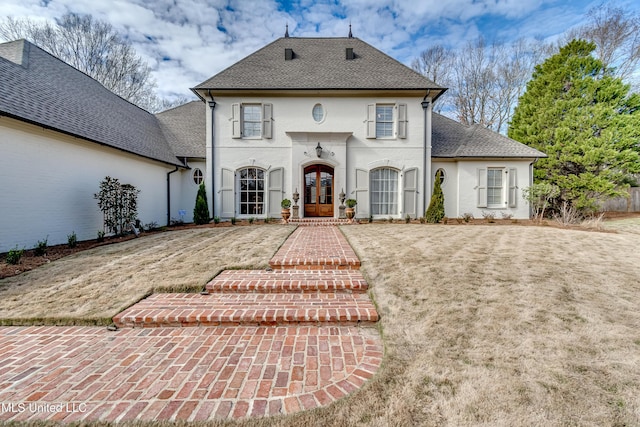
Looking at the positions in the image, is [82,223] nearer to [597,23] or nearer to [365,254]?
[365,254]

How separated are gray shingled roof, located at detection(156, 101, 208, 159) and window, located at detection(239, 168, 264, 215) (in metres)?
2.46

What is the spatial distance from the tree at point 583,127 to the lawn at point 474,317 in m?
7.77

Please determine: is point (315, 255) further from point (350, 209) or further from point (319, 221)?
point (350, 209)

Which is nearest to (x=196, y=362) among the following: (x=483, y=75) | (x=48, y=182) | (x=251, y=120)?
(x=48, y=182)

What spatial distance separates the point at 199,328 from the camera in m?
2.96

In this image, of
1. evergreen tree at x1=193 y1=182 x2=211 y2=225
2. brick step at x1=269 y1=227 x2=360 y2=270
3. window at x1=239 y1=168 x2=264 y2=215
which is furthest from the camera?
window at x1=239 y1=168 x2=264 y2=215

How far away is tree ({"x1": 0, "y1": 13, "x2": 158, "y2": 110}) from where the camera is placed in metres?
15.6

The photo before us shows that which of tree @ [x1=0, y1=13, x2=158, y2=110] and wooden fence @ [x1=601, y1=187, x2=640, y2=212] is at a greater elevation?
tree @ [x1=0, y1=13, x2=158, y2=110]

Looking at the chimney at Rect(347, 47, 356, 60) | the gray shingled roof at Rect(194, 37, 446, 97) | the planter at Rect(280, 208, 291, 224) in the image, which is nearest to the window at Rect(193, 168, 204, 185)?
the gray shingled roof at Rect(194, 37, 446, 97)

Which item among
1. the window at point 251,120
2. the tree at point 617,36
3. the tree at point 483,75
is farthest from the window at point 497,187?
the tree at point 617,36

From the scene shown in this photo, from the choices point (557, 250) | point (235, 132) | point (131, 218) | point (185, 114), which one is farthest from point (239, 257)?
point (185, 114)

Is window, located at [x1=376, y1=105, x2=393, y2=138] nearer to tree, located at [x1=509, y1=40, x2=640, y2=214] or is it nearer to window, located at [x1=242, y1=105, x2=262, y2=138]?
window, located at [x1=242, y1=105, x2=262, y2=138]

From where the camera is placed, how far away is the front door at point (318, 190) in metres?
11.1

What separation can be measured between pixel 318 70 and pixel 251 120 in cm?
377
